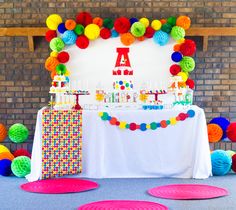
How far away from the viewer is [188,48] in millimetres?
7727

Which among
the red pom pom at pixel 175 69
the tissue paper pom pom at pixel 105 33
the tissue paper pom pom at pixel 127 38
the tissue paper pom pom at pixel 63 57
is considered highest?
the tissue paper pom pom at pixel 105 33

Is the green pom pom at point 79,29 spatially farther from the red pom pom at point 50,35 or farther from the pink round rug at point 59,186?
the pink round rug at point 59,186

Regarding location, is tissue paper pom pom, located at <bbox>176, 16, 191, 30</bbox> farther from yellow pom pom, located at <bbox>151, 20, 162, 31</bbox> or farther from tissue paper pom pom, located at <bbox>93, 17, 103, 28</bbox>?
tissue paper pom pom, located at <bbox>93, 17, 103, 28</bbox>

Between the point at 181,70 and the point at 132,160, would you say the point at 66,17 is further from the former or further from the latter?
the point at 132,160

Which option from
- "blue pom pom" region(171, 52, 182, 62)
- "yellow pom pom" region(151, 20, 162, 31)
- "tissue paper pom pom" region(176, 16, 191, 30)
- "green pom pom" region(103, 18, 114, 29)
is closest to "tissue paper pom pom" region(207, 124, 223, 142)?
"blue pom pom" region(171, 52, 182, 62)

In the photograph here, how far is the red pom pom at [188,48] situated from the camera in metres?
7.73

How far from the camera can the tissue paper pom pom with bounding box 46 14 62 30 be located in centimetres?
778

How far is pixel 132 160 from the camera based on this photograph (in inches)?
257

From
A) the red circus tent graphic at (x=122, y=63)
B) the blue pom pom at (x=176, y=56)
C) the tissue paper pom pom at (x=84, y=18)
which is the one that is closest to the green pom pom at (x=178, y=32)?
the blue pom pom at (x=176, y=56)

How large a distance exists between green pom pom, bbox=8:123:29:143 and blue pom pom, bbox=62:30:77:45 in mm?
1247

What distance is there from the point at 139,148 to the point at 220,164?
95cm

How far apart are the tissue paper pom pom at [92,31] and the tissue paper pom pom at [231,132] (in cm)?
209

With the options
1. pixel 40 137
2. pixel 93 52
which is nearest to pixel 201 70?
pixel 93 52

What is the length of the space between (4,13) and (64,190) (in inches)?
127
